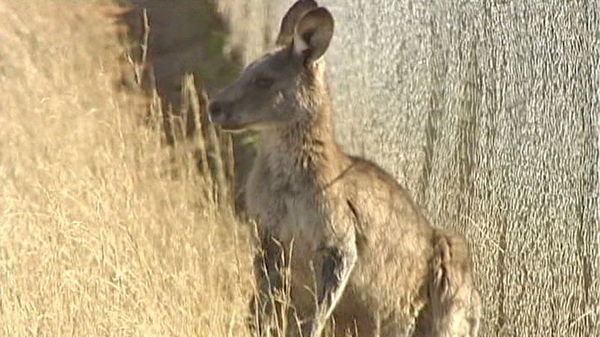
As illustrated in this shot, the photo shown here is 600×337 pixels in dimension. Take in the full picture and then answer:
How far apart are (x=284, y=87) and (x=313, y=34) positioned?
0.85ft

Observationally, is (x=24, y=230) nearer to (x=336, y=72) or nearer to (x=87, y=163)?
(x=87, y=163)

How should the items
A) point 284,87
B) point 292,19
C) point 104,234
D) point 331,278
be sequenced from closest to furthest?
point 331,278 < point 284,87 < point 104,234 < point 292,19

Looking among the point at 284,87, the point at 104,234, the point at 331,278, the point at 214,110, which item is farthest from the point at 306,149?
the point at 104,234

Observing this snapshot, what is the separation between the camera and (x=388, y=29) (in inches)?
380

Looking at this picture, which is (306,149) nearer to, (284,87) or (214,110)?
(284,87)

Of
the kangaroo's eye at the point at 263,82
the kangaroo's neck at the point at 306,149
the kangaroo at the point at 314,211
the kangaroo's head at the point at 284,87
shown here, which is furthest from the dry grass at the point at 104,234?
the kangaroo's eye at the point at 263,82

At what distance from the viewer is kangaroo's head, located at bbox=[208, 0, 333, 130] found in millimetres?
7977

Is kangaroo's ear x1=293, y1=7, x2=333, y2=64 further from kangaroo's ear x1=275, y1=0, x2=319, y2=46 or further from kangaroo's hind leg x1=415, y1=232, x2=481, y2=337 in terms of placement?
kangaroo's hind leg x1=415, y1=232, x2=481, y2=337

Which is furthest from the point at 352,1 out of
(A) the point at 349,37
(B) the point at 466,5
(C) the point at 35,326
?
(C) the point at 35,326

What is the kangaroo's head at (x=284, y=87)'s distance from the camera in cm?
798

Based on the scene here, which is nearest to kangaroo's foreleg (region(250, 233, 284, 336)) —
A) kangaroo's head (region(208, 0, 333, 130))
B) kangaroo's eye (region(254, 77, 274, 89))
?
kangaroo's head (region(208, 0, 333, 130))

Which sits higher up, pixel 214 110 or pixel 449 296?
pixel 214 110

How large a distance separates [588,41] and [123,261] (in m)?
2.20

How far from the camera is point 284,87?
26.5ft
